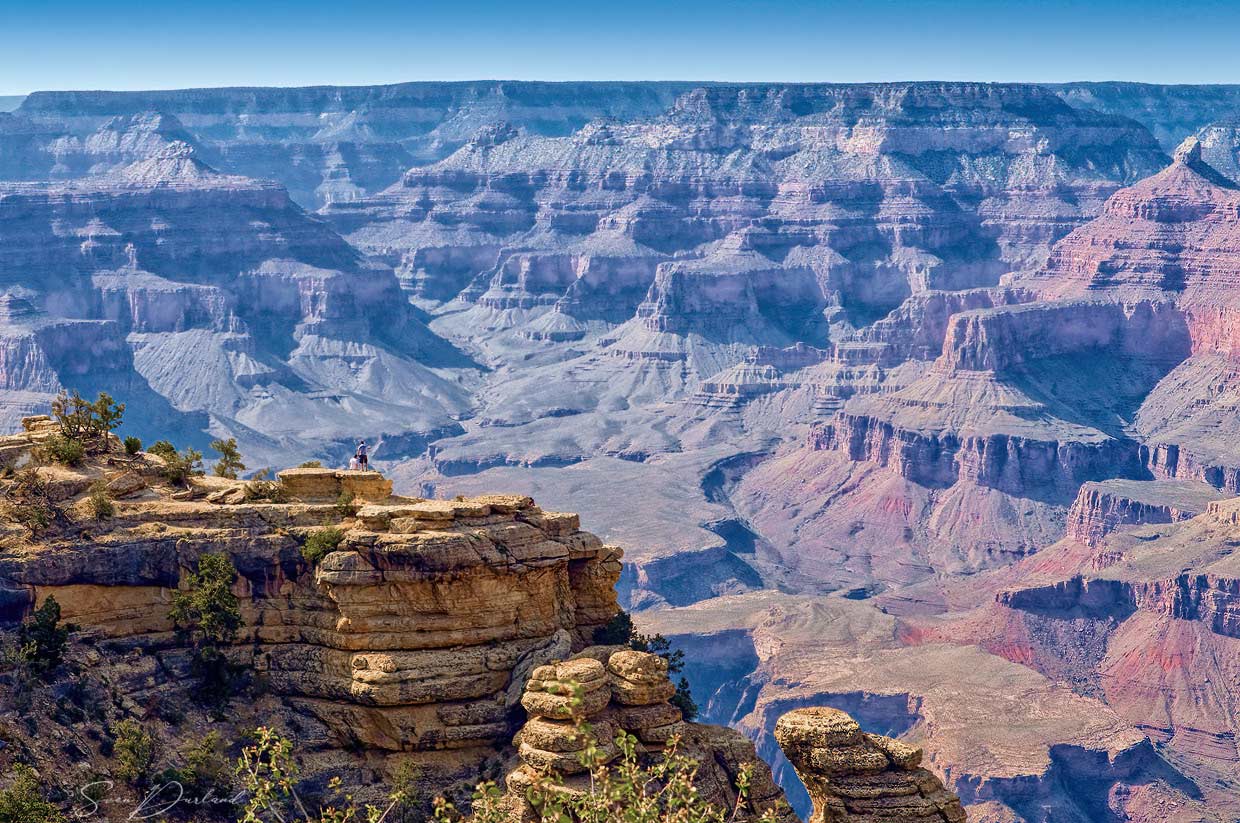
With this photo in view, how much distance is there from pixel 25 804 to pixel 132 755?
6.20 m

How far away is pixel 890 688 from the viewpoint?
139m

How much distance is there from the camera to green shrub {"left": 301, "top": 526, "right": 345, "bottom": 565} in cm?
5966

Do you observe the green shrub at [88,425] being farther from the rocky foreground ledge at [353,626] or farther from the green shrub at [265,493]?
the green shrub at [265,493]

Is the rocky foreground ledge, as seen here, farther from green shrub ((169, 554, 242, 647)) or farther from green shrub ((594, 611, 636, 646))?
green shrub ((594, 611, 636, 646))

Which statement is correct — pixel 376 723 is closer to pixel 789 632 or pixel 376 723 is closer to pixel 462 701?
pixel 462 701

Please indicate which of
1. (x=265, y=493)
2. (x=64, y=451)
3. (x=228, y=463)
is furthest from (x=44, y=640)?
(x=228, y=463)

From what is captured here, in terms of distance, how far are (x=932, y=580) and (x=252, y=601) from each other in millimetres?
145720

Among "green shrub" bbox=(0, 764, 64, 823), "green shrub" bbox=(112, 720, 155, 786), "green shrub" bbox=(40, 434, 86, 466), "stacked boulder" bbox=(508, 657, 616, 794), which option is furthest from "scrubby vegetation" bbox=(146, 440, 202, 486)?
Result: "stacked boulder" bbox=(508, 657, 616, 794)

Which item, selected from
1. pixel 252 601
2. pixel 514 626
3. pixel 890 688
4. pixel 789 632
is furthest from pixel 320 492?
pixel 789 632

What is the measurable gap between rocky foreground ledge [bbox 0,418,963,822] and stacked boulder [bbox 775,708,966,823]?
4684 mm

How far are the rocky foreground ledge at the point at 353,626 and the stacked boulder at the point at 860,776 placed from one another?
468 cm

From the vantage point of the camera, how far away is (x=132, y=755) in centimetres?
5516

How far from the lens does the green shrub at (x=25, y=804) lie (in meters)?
48.7

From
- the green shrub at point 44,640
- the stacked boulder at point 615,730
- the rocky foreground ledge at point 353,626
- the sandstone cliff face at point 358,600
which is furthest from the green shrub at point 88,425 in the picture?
the stacked boulder at point 615,730
